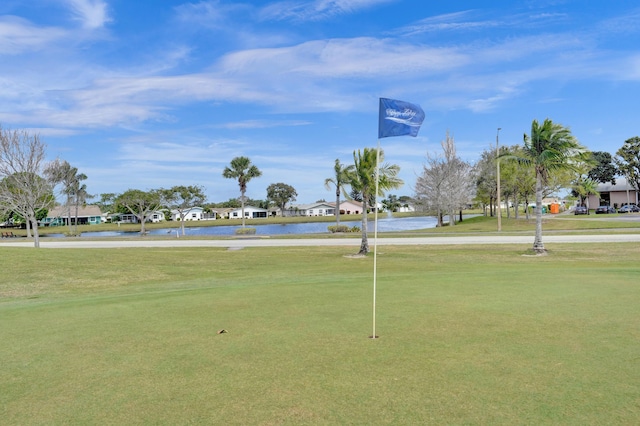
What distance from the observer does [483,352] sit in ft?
21.7

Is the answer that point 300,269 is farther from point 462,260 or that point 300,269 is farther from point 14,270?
point 14,270

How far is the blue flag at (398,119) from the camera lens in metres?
9.13

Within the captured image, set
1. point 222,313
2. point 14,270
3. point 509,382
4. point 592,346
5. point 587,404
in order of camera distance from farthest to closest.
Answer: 1. point 14,270
2. point 222,313
3. point 592,346
4. point 509,382
5. point 587,404

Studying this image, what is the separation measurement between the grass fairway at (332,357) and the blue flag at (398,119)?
340 centimetres

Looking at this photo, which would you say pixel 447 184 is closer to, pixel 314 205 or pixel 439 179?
pixel 439 179

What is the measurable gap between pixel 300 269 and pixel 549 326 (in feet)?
47.1

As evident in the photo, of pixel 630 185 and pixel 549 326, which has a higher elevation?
pixel 630 185

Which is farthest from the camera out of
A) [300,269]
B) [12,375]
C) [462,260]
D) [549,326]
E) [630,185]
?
[630,185]

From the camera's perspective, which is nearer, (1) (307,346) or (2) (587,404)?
(2) (587,404)

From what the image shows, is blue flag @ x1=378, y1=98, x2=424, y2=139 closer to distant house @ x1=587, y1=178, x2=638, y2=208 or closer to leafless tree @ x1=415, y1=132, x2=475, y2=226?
leafless tree @ x1=415, y1=132, x2=475, y2=226

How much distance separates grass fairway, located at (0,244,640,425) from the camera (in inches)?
193

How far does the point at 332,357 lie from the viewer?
6461 mm

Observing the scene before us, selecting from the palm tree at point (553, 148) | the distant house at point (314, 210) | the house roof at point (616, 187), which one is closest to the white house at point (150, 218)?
the distant house at point (314, 210)

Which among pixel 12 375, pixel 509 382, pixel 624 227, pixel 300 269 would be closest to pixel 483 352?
pixel 509 382
